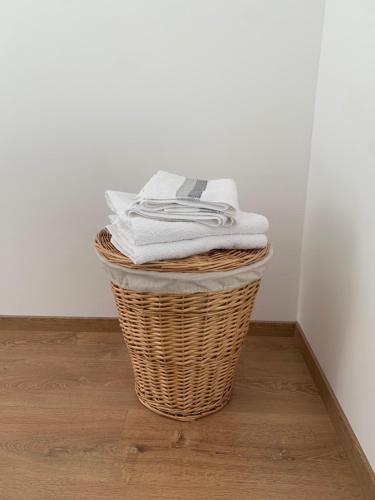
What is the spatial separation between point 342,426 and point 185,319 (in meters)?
0.45

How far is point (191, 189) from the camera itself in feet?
3.32

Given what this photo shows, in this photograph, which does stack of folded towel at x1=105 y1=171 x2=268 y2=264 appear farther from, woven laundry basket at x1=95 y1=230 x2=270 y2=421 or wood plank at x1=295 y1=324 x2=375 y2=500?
wood plank at x1=295 y1=324 x2=375 y2=500

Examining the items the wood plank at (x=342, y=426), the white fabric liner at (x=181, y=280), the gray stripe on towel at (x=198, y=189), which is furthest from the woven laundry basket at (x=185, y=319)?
the wood plank at (x=342, y=426)

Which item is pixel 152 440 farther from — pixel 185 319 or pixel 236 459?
pixel 185 319

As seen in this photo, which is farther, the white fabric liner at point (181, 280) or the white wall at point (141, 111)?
the white wall at point (141, 111)

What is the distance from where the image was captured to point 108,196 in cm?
110

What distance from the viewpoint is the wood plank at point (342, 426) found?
88cm

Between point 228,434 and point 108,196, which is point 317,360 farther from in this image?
point 108,196

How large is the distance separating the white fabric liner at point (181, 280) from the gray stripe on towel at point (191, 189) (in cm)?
18

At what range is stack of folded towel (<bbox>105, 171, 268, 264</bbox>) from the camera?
89cm

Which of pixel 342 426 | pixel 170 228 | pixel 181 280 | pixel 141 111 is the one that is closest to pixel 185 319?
pixel 181 280

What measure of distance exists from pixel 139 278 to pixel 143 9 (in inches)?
31.0

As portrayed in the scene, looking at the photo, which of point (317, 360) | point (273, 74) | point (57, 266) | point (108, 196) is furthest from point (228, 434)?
point (273, 74)

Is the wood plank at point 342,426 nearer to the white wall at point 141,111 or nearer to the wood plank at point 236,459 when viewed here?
the wood plank at point 236,459
